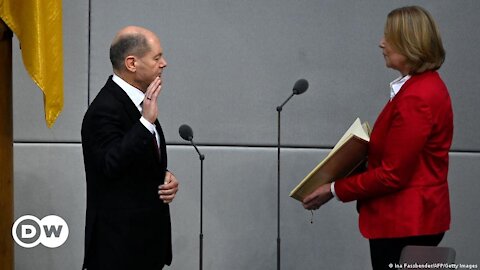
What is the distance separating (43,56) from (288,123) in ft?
4.86

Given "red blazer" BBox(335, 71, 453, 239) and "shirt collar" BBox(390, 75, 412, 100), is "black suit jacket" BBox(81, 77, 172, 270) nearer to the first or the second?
"red blazer" BBox(335, 71, 453, 239)

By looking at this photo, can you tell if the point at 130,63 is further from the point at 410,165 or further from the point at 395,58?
the point at 410,165

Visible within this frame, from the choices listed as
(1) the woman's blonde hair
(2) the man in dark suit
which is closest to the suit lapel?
(2) the man in dark suit

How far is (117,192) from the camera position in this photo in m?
3.15

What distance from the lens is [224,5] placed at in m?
4.71

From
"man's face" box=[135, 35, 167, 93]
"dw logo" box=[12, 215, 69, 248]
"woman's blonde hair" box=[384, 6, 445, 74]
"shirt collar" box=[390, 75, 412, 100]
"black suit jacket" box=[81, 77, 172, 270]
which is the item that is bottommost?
"dw logo" box=[12, 215, 69, 248]

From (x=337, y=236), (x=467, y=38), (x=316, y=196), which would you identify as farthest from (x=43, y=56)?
(x=467, y=38)

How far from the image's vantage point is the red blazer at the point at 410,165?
3109 millimetres

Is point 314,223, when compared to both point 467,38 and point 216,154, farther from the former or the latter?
point 467,38

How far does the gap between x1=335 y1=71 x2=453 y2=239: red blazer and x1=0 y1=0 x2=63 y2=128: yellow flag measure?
1.29 metres

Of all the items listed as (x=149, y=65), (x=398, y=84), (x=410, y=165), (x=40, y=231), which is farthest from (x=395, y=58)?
(x=40, y=231)

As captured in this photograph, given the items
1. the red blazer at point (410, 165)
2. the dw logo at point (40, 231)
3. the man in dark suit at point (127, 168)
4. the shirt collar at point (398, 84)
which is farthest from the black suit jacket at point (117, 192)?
the dw logo at point (40, 231)

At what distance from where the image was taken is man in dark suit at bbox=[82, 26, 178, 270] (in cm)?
310

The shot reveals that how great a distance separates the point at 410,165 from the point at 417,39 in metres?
0.43
